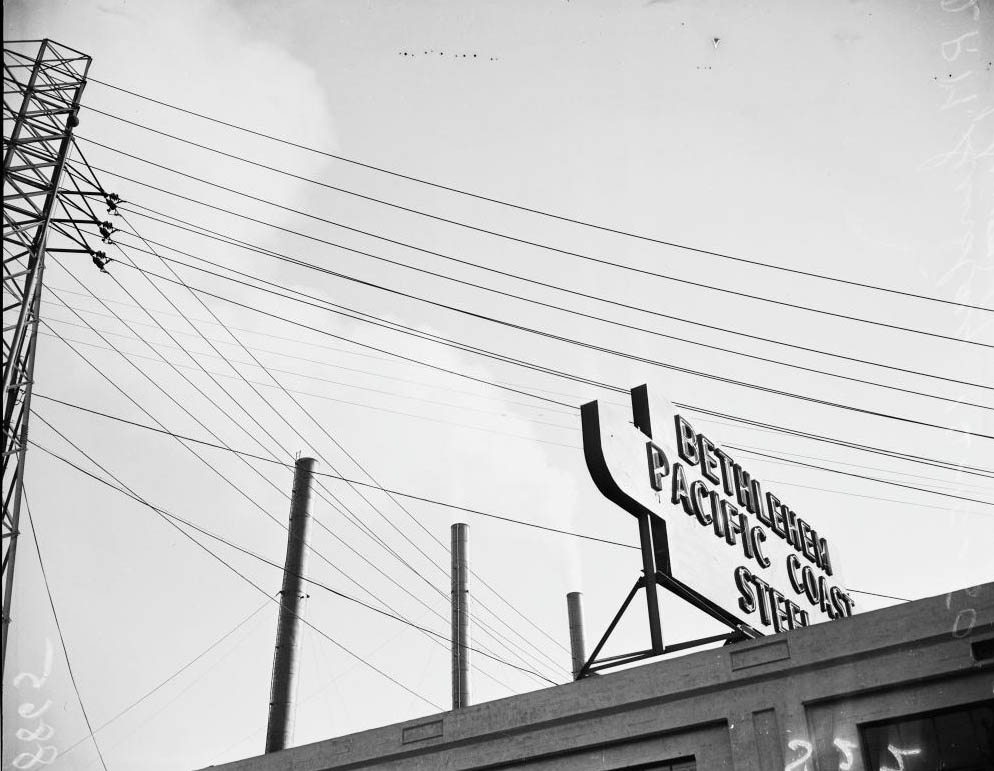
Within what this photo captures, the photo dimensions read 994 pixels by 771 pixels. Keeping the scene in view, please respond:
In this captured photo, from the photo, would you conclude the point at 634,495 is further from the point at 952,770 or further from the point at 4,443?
the point at 4,443

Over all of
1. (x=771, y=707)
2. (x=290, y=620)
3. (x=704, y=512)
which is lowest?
(x=771, y=707)

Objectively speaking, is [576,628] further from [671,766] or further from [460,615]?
[671,766]

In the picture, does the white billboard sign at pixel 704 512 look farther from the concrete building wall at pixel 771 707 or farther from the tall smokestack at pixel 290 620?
the tall smokestack at pixel 290 620

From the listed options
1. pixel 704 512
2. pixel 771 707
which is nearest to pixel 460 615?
pixel 704 512

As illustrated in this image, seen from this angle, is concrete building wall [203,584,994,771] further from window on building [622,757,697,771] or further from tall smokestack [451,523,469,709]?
tall smokestack [451,523,469,709]

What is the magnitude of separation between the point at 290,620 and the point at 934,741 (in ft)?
65.1

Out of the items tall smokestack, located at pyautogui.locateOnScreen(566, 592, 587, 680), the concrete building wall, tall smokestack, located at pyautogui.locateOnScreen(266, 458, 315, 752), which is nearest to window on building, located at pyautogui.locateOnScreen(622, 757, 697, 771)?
the concrete building wall

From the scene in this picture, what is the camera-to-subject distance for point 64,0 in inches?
468

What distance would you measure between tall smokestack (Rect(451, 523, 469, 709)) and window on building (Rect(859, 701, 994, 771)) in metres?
21.2

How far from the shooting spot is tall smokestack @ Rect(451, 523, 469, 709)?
31.0m

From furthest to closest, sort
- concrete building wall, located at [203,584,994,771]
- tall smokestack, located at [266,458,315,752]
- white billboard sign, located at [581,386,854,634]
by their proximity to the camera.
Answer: tall smokestack, located at [266,458,315,752], white billboard sign, located at [581,386,854,634], concrete building wall, located at [203,584,994,771]

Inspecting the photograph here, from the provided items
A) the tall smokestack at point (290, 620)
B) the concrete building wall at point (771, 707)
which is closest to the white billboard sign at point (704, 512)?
the concrete building wall at point (771, 707)

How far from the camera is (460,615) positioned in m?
32.6

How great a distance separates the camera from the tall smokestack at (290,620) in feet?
80.3
